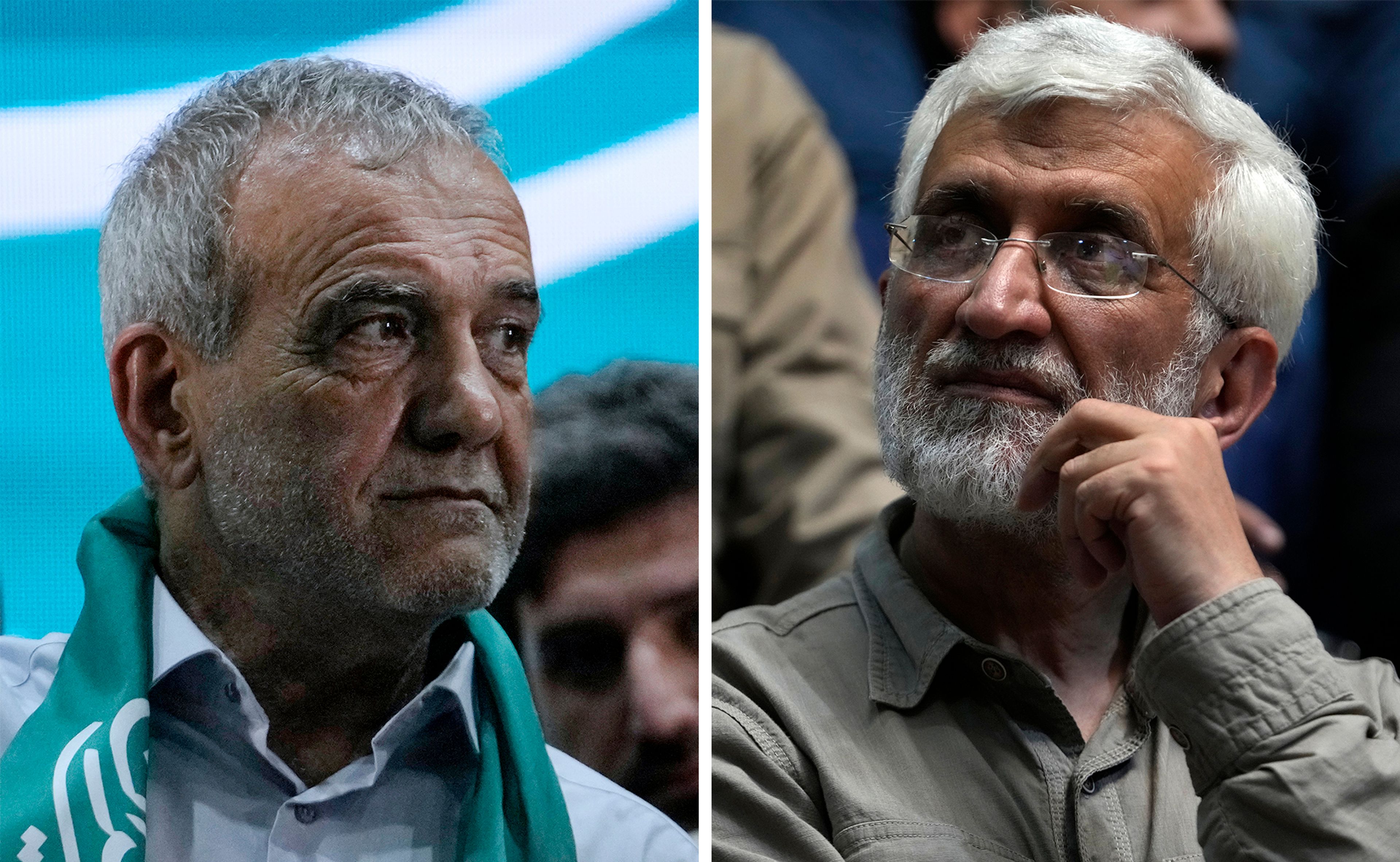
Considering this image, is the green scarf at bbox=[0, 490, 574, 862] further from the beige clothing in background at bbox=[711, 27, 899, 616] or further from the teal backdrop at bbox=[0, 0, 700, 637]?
the beige clothing in background at bbox=[711, 27, 899, 616]

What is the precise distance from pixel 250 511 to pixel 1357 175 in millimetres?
1870

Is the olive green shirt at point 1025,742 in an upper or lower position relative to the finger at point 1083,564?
lower

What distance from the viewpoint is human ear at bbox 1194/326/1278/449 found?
1749 millimetres

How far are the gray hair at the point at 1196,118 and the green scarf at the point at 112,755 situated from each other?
90cm

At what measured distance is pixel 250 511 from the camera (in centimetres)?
149

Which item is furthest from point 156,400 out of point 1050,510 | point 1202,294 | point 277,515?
point 1202,294

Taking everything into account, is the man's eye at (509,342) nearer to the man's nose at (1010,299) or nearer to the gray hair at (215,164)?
the gray hair at (215,164)

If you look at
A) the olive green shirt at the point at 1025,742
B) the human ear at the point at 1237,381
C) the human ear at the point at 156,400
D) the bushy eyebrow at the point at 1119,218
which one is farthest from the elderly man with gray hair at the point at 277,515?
the human ear at the point at 1237,381

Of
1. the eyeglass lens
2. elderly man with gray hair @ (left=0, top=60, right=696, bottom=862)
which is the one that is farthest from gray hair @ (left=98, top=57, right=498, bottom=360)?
the eyeglass lens

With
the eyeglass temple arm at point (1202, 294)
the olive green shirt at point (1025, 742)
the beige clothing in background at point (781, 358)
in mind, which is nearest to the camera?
the olive green shirt at point (1025, 742)

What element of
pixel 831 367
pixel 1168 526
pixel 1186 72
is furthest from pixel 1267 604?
pixel 831 367

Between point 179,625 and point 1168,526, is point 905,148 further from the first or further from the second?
point 179,625

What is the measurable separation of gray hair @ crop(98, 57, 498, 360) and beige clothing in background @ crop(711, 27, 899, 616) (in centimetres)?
77

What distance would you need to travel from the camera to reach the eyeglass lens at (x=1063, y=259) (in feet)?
5.40
